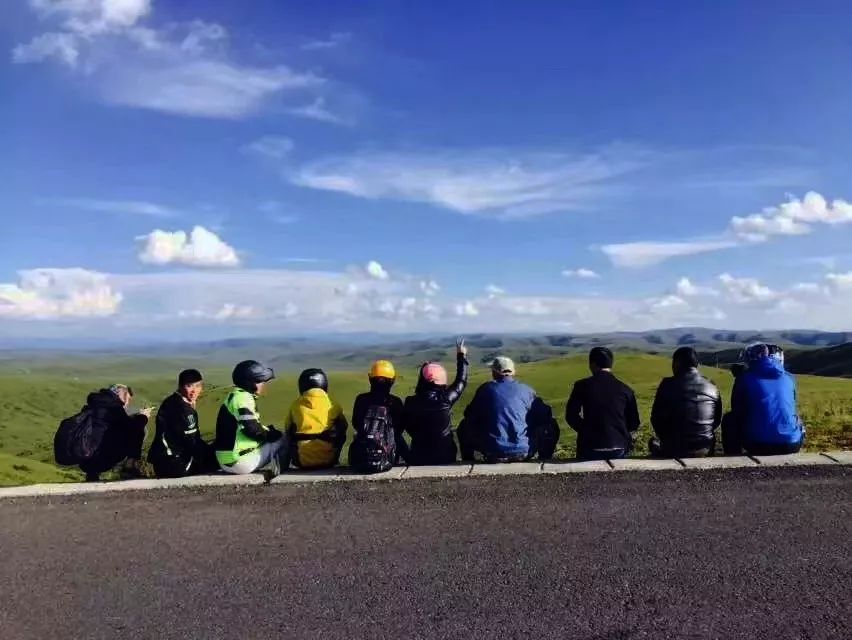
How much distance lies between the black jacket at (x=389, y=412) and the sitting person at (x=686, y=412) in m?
3.05

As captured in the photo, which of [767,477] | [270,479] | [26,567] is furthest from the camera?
[270,479]

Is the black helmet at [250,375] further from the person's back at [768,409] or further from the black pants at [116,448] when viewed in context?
the person's back at [768,409]

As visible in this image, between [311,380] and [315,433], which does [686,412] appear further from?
[311,380]

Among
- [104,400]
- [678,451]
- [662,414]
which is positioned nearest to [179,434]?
[104,400]

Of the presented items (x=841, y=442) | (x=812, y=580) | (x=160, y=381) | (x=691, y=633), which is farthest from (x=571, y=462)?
(x=160, y=381)

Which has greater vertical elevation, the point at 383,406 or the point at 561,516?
the point at 383,406

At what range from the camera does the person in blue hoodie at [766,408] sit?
28.9ft

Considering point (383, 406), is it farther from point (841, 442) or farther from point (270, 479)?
point (841, 442)

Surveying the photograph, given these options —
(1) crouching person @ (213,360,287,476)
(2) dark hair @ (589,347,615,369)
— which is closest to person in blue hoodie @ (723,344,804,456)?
(2) dark hair @ (589,347,615,369)

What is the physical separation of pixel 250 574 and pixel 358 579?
2.94 ft

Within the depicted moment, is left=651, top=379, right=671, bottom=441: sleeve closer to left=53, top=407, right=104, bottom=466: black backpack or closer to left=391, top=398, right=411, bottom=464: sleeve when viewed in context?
left=391, top=398, right=411, bottom=464: sleeve

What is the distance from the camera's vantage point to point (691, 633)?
183 inches

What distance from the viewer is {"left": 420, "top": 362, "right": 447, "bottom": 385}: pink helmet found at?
9.47 m

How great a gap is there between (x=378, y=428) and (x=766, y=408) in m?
4.43
